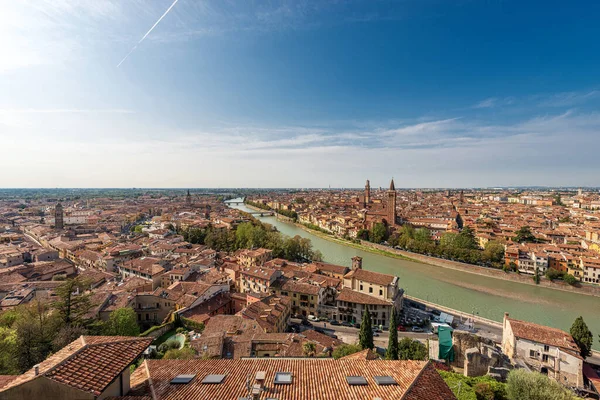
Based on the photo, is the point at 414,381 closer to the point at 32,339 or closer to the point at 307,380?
the point at 307,380

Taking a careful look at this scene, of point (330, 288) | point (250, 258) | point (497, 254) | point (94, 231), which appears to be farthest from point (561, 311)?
point (94, 231)

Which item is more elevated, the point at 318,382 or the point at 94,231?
the point at 318,382

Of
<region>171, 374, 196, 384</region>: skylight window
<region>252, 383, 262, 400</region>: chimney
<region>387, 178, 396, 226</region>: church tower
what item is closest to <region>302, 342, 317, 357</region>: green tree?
<region>171, 374, 196, 384</region>: skylight window

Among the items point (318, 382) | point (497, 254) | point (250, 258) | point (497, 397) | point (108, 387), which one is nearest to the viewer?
point (108, 387)

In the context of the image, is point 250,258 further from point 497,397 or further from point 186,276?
point 497,397

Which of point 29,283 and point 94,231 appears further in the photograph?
point 94,231

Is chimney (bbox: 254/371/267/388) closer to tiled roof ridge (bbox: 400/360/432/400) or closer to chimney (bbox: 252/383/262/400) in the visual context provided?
chimney (bbox: 252/383/262/400)

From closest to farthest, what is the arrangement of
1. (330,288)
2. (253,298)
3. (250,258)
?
(253,298), (330,288), (250,258)
